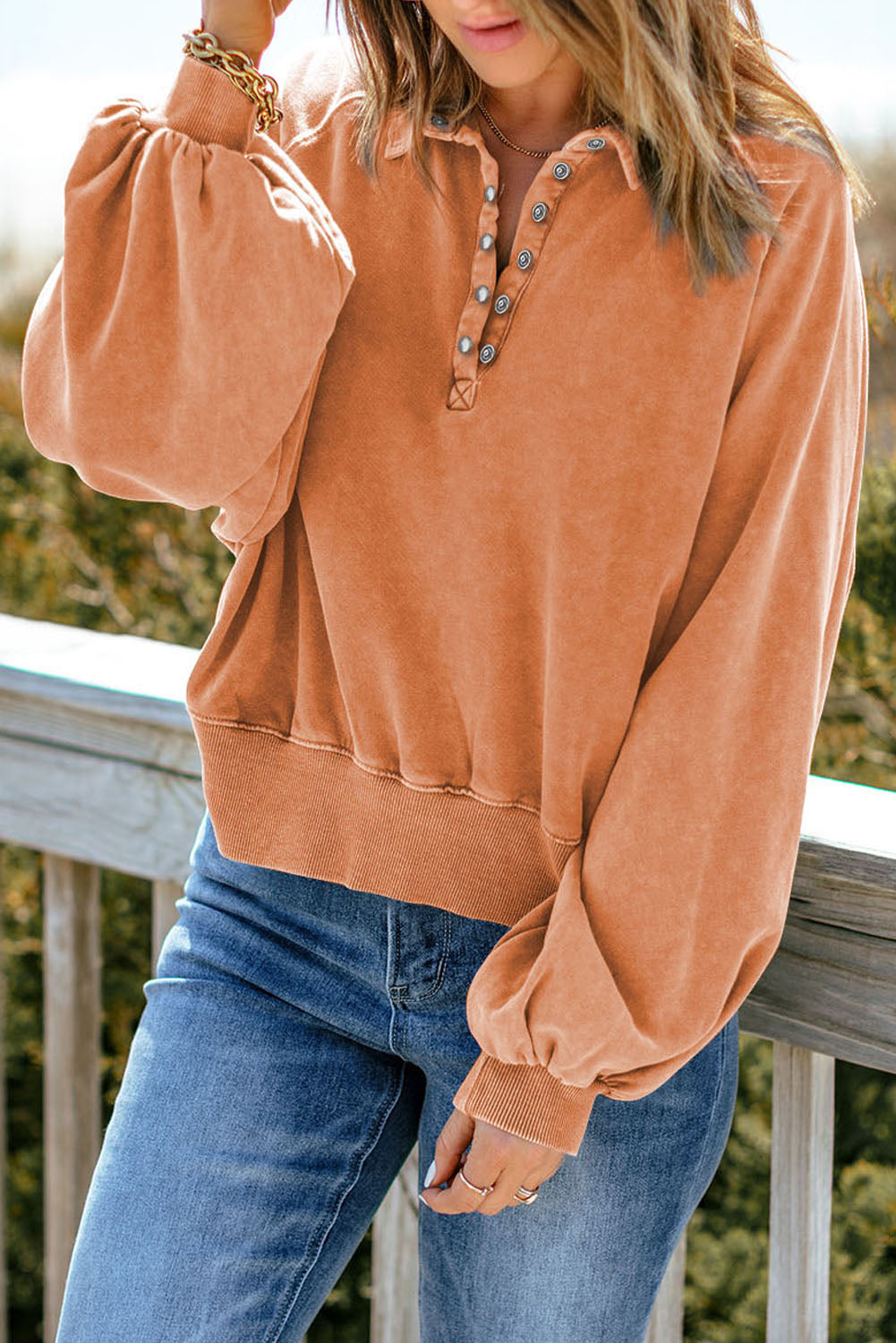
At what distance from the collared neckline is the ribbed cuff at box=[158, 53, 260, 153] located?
0.40 feet

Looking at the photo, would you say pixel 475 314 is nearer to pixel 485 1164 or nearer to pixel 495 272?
pixel 495 272

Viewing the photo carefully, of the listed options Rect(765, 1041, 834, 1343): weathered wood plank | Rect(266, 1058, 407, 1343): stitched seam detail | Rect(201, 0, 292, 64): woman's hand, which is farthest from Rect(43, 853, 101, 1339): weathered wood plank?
Rect(201, 0, 292, 64): woman's hand

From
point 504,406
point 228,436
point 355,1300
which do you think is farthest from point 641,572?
point 355,1300

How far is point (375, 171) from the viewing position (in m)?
1.18

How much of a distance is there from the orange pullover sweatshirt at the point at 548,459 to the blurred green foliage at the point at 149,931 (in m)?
0.63

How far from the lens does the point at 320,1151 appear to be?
1228mm

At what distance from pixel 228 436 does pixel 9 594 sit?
1.72m

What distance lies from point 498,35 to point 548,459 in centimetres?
31

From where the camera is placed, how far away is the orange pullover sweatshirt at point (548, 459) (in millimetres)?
1062

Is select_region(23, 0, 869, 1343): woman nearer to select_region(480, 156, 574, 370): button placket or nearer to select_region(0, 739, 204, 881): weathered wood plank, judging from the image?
select_region(480, 156, 574, 370): button placket

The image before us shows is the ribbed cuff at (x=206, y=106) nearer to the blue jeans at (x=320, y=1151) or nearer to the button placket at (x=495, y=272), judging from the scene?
the button placket at (x=495, y=272)

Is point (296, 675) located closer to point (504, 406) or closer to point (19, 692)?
point (504, 406)

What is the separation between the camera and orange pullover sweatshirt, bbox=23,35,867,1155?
3.48ft

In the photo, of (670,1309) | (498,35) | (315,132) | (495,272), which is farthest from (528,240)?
(670,1309)
